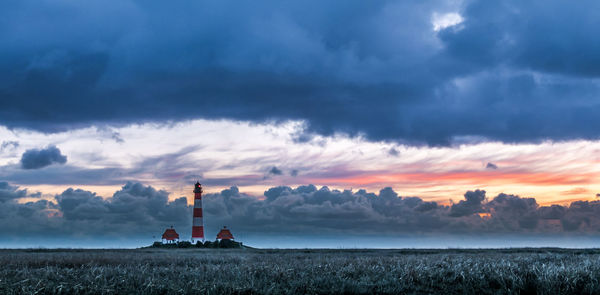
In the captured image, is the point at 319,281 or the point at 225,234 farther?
the point at 225,234

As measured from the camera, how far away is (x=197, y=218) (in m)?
84.1

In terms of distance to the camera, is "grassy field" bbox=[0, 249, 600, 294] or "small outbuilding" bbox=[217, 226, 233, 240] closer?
"grassy field" bbox=[0, 249, 600, 294]

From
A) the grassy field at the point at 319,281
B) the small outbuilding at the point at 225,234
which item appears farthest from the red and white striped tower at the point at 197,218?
the grassy field at the point at 319,281

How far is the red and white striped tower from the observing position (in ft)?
271

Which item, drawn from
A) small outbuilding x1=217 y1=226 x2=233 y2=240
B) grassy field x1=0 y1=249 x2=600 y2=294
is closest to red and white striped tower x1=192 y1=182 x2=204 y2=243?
small outbuilding x1=217 y1=226 x2=233 y2=240

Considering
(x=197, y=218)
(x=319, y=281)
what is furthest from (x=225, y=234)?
(x=319, y=281)

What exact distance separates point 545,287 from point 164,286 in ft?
38.9

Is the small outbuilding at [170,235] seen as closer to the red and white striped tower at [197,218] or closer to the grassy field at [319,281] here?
the red and white striped tower at [197,218]

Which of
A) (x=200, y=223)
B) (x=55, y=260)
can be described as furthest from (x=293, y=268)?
(x=200, y=223)

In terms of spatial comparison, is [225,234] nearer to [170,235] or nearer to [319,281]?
[170,235]

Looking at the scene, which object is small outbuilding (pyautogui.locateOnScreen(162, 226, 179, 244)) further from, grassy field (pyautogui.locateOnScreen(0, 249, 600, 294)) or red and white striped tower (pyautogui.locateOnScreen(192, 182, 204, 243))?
grassy field (pyautogui.locateOnScreen(0, 249, 600, 294))

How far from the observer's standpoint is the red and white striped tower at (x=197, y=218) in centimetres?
8275

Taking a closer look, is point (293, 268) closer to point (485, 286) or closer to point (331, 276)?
point (331, 276)

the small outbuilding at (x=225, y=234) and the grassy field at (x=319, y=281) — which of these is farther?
the small outbuilding at (x=225, y=234)
